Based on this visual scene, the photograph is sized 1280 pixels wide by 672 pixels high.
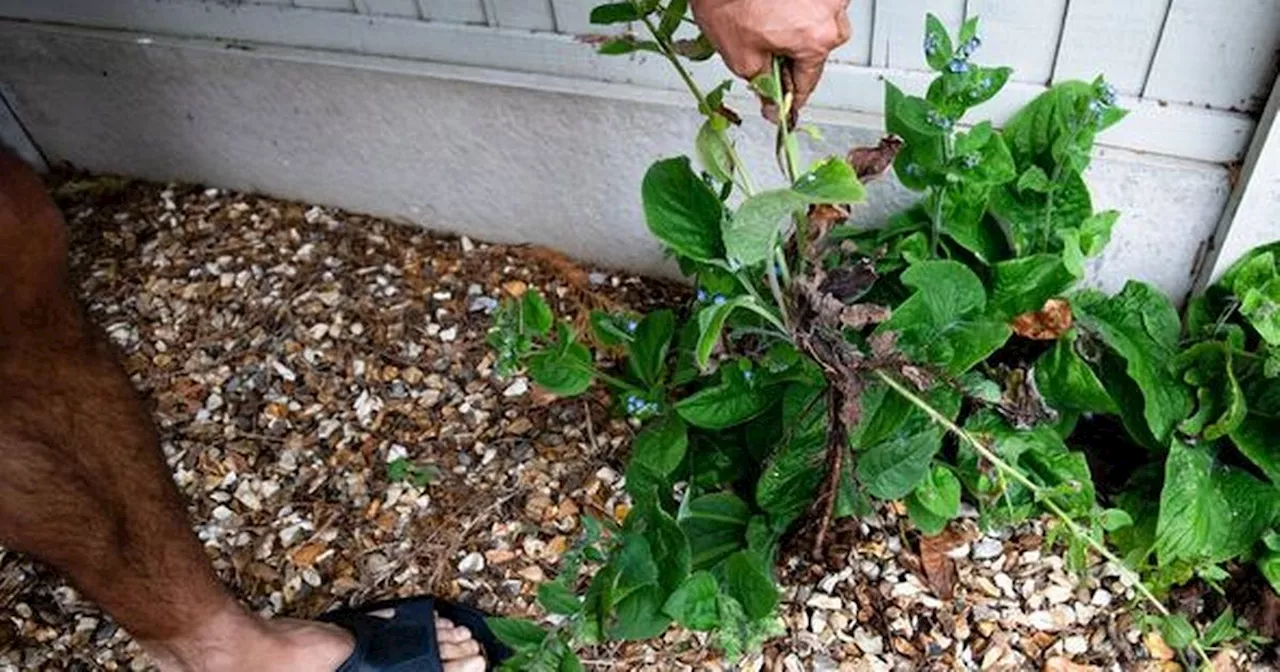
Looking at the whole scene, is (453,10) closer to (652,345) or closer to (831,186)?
(652,345)

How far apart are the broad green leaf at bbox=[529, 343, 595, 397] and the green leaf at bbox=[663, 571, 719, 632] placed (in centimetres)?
40

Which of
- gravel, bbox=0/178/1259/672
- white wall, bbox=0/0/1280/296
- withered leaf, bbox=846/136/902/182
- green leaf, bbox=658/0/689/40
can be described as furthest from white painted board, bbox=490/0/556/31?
withered leaf, bbox=846/136/902/182

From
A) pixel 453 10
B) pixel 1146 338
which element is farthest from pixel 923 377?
pixel 453 10

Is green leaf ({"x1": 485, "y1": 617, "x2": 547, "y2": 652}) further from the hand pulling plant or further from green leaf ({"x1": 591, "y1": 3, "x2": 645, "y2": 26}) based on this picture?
green leaf ({"x1": 591, "y1": 3, "x2": 645, "y2": 26})

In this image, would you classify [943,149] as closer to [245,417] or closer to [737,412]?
[737,412]

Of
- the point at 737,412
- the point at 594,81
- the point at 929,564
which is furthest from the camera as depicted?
the point at 594,81

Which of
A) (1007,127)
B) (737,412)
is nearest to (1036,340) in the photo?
(1007,127)

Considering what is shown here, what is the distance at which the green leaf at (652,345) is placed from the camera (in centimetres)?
176

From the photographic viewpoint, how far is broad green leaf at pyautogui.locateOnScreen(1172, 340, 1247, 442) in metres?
1.60

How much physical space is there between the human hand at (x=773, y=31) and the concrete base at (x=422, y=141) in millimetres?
619

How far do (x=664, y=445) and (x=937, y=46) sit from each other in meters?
0.64

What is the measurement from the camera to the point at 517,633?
1.44 meters

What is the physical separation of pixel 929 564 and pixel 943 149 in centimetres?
59

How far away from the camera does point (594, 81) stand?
1.94 meters
